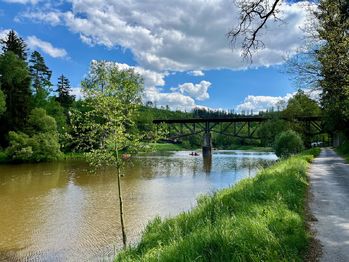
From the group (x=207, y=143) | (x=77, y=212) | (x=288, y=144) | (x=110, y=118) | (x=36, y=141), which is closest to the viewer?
(x=110, y=118)

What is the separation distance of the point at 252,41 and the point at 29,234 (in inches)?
438

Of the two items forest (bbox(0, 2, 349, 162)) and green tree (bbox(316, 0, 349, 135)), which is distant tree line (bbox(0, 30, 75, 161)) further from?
green tree (bbox(316, 0, 349, 135))

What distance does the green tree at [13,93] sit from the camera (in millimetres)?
56969

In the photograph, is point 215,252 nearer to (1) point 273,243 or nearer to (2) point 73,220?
(1) point 273,243

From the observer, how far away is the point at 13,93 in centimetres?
5862

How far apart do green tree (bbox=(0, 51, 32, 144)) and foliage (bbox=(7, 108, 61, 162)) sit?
2.11m

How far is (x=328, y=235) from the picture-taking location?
786cm

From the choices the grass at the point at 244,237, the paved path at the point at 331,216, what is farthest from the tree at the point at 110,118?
the paved path at the point at 331,216

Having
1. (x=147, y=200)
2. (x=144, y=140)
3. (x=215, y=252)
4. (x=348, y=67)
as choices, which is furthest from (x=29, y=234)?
(x=348, y=67)

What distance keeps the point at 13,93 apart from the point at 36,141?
36.5ft

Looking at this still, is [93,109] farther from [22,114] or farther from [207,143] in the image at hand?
[207,143]

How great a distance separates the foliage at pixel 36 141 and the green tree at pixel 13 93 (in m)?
2.11

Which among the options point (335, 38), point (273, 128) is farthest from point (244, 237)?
point (273, 128)

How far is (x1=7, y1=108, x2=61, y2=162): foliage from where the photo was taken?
50531 millimetres
